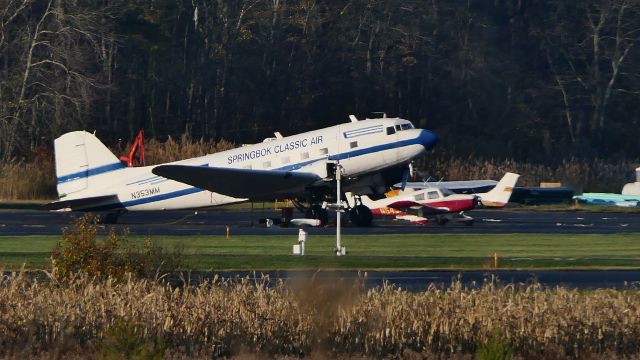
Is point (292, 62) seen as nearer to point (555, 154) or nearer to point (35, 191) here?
point (555, 154)

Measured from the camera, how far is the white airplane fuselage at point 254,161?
159 ft

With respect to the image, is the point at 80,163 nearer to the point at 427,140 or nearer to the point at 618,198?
the point at 427,140

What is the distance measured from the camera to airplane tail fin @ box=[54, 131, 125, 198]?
51.3 m

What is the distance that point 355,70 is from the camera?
97812 mm

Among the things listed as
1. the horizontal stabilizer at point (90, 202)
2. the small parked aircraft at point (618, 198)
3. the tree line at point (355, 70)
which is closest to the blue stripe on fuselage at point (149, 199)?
the horizontal stabilizer at point (90, 202)

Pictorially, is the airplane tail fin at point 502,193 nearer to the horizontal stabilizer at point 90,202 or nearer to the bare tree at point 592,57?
the horizontal stabilizer at point 90,202

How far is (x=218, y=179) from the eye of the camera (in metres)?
48.6

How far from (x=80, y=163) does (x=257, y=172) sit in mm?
8083

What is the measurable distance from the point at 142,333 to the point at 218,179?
30194 millimetres

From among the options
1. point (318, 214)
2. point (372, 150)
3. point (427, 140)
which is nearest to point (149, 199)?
point (318, 214)

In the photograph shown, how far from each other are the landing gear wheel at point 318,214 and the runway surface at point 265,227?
525 mm

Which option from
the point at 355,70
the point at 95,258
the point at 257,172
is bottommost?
the point at 95,258

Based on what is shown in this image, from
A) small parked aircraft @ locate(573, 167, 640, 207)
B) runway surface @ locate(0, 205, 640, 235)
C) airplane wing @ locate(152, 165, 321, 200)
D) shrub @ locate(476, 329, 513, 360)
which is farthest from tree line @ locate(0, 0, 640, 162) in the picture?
shrub @ locate(476, 329, 513, 360)

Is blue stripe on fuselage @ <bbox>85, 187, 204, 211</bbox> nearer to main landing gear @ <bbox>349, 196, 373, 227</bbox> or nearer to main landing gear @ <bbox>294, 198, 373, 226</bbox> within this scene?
main landing gear @ <bbox>294, 198, 373, 226</bbox>
